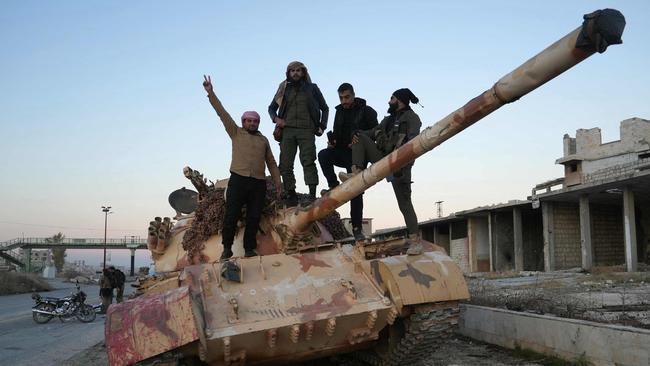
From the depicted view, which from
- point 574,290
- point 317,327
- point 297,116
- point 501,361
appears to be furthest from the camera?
point 574,290

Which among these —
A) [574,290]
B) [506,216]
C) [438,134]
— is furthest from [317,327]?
[506,216]

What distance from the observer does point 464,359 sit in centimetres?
780

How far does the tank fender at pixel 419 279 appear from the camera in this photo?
5867mm

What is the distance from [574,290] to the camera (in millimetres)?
14555

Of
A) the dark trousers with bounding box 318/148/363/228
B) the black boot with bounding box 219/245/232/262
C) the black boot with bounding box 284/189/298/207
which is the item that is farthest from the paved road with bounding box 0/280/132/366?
the dark trousers with bounding box 318/148/363/228

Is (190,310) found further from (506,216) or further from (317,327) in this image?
(506,216)

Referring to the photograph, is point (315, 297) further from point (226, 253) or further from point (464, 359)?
point (464, 359)

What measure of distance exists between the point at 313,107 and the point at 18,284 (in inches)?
1471

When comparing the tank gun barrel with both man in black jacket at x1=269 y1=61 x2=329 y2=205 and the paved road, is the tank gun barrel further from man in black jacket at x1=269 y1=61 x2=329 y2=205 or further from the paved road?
the paved road

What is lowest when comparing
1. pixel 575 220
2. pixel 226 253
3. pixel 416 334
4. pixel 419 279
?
pixel 416 334

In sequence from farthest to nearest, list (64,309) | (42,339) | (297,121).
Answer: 1. (64,309)
2. (42,339)
3. (297,121)

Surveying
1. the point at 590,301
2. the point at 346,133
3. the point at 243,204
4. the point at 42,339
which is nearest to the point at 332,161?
the point at 346,133

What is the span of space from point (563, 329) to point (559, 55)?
12.9ft

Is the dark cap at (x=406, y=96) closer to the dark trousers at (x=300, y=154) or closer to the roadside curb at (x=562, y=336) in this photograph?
the dark trousers at (x=300, y=154)
